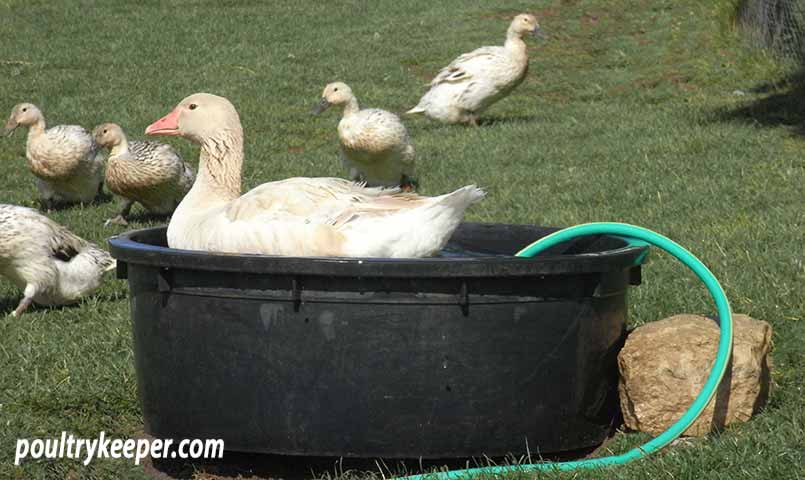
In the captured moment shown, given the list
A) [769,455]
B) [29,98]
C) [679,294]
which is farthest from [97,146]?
[769,455]

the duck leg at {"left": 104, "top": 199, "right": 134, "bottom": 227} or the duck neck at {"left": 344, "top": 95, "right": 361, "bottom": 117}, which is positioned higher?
the duck neck at {"left": 344, "top": 95, "right": 361, "bottom": 117}

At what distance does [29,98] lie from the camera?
15.1m

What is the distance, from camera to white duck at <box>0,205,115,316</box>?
6.74 meters

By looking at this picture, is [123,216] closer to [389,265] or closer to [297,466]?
[297,466]

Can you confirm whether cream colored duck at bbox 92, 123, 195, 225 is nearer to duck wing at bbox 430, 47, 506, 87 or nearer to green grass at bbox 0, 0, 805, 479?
green grass at bbox 0, 0, 805, 479

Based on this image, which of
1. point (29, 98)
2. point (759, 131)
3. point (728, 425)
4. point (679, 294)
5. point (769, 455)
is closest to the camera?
point (769, 455)

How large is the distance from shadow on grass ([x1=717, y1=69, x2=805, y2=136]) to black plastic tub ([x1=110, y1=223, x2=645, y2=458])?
27.7ft

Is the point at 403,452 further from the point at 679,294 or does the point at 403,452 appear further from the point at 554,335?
the point at 679,294

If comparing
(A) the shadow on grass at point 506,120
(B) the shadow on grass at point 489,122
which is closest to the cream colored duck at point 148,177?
(B) the shadow on grass at point 489,122

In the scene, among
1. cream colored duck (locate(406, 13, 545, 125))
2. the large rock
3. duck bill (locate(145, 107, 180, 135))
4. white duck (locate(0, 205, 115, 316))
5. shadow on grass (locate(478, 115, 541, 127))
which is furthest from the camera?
shadow on grass (locate(478, 115, 541, 127))

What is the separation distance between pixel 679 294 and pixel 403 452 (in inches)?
95.3

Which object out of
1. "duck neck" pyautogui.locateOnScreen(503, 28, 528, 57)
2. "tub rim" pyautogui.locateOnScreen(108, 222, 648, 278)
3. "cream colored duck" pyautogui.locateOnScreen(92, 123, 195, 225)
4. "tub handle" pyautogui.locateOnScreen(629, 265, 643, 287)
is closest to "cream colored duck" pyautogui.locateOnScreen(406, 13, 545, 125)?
"duck neck" pyautogui.locateOnScreen(503, 28, 528, 57)

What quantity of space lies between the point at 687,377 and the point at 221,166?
2568 mm

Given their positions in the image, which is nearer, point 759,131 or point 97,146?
point 97,146
